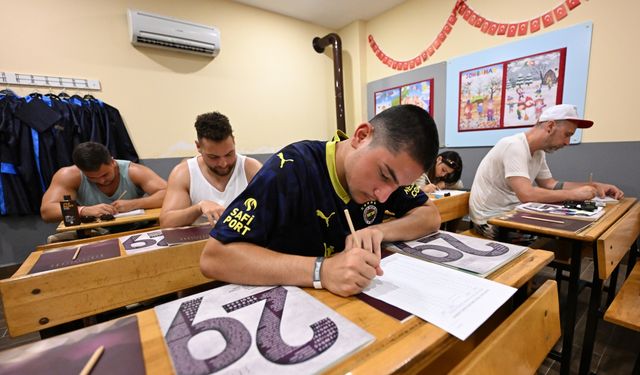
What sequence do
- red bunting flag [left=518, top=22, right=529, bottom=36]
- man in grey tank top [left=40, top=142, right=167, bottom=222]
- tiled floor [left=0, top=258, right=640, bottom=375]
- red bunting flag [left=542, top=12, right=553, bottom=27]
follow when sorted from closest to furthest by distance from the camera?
tiled floor [left=0, top=258, right=640, bottom=375], man in grey tank top [left=40, top=142, right=167, bottom=222], red bunting flag [left=542, top=12, right=553, bottom=27], red bunting flag [left=518, top=22, right=529, bottom=36]

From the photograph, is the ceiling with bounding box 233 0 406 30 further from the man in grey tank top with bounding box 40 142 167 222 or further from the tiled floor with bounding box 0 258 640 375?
the tiled floor with bounding box 0 258 640 375

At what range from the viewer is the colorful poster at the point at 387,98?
3.89 metres

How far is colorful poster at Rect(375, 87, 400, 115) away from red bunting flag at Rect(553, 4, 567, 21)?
5.60ft

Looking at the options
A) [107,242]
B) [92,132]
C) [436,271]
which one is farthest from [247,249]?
[92,132]

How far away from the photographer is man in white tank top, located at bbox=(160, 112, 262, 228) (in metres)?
1.51

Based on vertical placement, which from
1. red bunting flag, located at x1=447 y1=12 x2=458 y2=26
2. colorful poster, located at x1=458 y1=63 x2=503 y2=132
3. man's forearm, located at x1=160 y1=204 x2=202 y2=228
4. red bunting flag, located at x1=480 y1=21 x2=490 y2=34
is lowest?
man's forearm, located at x1=160 y1=204 x2=202 y2=228

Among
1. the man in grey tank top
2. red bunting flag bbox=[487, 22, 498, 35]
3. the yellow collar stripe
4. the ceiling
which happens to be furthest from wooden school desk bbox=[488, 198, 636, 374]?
the ceiling

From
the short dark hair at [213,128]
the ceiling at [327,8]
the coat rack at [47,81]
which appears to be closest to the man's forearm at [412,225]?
the short dark hair at [213,128]

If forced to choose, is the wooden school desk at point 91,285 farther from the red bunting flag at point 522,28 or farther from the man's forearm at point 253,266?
the red bunting flag at point 522,28

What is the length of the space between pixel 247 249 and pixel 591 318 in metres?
1.57

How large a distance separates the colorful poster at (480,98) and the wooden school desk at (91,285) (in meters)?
3.14

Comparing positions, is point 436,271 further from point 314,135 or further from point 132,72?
point 314,135

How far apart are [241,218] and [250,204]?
0.04m

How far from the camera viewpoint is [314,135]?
438cm
